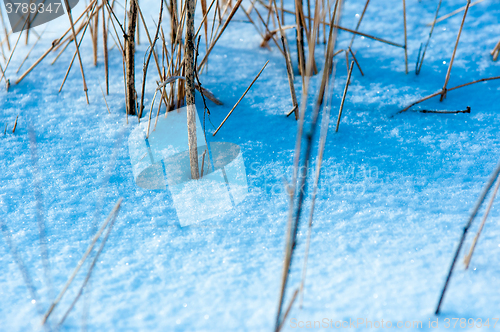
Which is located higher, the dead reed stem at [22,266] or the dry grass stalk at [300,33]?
the dry grass stalk at [300,33]

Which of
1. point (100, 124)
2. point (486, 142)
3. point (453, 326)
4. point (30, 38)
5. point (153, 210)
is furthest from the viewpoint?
point (30, 38)

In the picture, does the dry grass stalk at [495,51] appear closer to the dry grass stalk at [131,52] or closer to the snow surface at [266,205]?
the snow surface at [266,205]

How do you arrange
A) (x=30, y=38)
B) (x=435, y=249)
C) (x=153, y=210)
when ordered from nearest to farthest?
(x=435, y=249)
(x=153, y=210)
(x=30, y=38)

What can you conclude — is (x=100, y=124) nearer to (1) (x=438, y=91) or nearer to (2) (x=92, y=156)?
(2) (x=92, y=156)

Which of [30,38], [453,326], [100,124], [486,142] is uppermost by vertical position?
[30,38]

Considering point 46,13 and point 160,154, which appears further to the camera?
point 46,13

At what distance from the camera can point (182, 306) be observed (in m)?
0.62

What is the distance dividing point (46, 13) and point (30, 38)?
0.52 feet

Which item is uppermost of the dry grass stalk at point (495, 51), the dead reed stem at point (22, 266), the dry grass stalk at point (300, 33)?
the dry grass stalk at point (300, 33)

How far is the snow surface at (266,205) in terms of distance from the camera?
62 cm

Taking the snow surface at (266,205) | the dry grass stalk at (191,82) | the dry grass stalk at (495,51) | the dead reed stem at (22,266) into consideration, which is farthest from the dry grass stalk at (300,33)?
the dead reed stem at (22,266)

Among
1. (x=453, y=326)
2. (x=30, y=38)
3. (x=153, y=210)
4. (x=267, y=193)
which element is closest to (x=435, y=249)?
(x=453, y=326)

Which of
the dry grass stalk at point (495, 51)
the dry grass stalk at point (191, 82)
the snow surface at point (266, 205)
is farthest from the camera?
the dry grass stalk at point (495, 51)

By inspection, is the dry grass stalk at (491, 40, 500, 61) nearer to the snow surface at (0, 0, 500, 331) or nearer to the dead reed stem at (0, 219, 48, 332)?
the snow surface at (0, 0, 500, 331)
